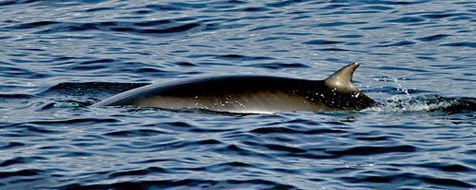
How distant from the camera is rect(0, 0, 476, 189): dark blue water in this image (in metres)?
11.0

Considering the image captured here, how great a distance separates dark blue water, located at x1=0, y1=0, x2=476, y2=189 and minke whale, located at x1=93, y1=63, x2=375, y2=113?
16 cm

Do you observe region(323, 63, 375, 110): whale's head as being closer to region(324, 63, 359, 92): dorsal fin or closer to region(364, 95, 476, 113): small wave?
region(324, 63, 359, 92): dorsal fin

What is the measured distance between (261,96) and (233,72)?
4345 millimetres

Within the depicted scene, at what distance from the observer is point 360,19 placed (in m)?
23.4

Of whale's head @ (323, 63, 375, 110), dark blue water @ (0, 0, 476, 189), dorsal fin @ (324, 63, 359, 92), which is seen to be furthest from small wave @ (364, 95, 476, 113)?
dorsal fin @ (324, 63, 359, 92)

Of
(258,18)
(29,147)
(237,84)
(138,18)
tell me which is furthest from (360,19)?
(29,147)

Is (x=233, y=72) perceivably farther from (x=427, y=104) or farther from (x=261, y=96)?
(x=261, y=96)

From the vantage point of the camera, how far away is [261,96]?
13.8m

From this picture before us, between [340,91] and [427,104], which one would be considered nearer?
[340,91]

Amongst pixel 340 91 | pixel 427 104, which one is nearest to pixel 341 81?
pixel 340 91

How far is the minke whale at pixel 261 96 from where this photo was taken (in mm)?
13742

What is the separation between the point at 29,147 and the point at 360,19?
1204cm

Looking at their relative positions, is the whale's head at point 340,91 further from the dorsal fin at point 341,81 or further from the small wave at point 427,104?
the small wave at point 427,104

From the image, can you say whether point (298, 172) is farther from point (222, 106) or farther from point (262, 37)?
point (262, 37)
